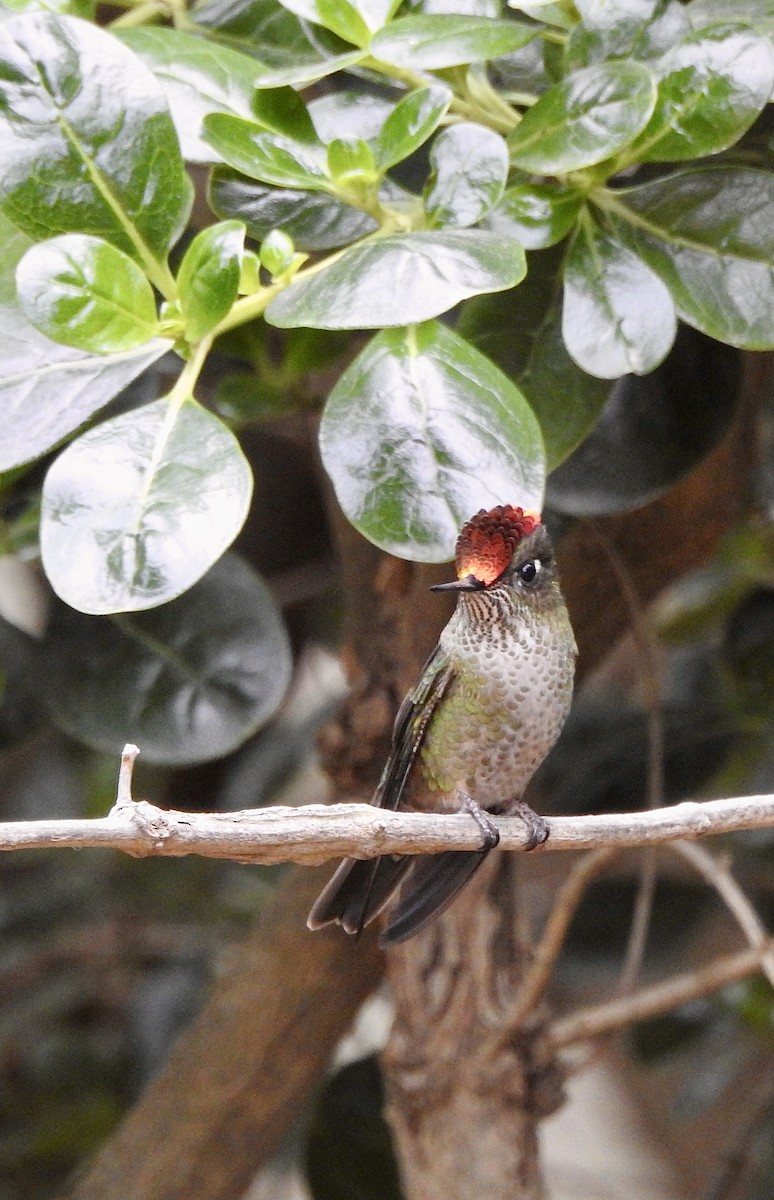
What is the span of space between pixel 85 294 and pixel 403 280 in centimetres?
25

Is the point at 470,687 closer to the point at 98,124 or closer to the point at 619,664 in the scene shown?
the point at 98,124

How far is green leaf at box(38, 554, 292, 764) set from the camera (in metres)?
1.51

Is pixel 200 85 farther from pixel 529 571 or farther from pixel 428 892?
pixel 428 892

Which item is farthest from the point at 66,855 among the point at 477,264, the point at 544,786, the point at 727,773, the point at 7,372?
the point at 477,264

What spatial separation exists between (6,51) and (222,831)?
62 centimetres

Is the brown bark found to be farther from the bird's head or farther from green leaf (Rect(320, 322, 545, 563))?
green leaf (Rect(320, 322, 545, 563))

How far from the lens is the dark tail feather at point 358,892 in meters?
1.46

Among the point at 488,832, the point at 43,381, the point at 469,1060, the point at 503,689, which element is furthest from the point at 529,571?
the point at 469,1060

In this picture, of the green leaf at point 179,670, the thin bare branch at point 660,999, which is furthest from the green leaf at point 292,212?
the thin bare branch at point 660,999

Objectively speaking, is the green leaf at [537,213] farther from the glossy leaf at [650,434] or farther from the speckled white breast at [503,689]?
the speckled white breast at [503,689]

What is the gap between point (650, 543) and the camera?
6.26ft

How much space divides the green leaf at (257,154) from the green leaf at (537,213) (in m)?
0.17

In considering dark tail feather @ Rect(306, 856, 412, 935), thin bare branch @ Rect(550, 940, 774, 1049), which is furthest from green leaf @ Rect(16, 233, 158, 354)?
thin bare branch @ Rect(550, 940, 774, 1049)

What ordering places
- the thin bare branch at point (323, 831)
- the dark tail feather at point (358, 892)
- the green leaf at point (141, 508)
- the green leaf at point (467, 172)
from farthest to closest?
1. the dark tail feather at point (358, 892)
2. the green leaf at point (467, 172)
3. the green leaf at point (141, 508)
4. the thin bare branch at point (323, 831)
